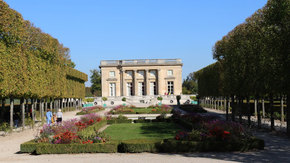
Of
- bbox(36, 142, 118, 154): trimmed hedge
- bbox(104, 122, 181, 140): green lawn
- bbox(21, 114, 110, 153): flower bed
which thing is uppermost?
bbox(21, 114, 110, 153): flower bed

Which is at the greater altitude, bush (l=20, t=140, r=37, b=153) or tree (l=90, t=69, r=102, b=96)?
tree (l=90, t=69, r=102, b=96)

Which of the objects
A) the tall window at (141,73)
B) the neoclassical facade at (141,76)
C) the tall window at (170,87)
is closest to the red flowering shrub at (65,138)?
the neoclassical facade at (141,76)

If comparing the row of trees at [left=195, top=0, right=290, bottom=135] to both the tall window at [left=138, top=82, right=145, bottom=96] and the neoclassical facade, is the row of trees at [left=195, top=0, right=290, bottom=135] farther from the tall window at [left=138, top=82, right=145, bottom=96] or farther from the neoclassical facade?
the tall window at [left=138, top=82, right=145, bottom=96]

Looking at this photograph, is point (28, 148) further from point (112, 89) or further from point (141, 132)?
point (112, 89)

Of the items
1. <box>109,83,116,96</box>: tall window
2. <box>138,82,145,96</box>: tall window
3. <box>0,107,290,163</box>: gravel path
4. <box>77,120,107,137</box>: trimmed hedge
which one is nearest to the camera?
<box>0,107,290,163</box>: gravel path

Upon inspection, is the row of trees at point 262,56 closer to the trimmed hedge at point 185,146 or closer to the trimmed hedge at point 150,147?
the trimmed hedge at point 185,146

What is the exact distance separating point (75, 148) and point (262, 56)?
12.6 meters

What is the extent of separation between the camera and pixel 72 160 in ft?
34.5

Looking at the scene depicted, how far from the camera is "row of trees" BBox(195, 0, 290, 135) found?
15922mm

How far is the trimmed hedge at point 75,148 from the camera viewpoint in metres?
11.7

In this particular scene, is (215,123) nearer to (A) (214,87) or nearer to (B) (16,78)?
(B) (16,78)

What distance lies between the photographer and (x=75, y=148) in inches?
461

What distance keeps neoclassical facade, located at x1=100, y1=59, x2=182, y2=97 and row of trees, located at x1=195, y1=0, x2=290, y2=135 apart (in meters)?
42.5

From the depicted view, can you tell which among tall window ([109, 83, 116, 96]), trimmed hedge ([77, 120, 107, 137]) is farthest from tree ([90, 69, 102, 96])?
trimmed hedge ([77, 120, 107, 137])
